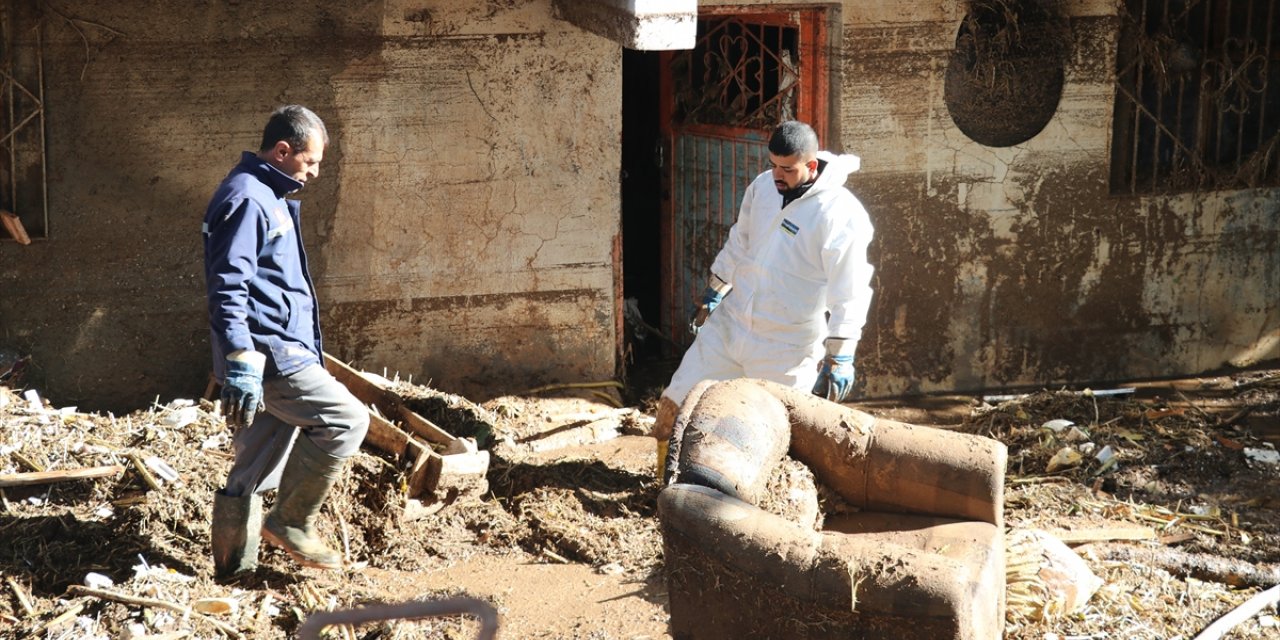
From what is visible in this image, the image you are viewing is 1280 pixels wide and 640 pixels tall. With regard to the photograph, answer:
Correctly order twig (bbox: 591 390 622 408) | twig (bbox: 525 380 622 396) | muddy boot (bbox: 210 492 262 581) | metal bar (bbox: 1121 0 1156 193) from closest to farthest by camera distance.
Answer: muddy boot (bbox: 210 492 262 581), twig (bbox: 525 380 622 396), twig (bbox: 591 390 622 408), metal bar (bbox: 1121 0 1156 193)

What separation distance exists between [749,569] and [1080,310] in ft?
17.6

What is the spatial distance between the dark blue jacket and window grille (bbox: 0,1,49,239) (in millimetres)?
2513

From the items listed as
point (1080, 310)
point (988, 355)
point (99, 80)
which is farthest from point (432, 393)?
point (1080, 310)

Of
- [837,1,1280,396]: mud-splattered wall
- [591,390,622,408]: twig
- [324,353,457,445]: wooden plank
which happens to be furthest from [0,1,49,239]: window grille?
[837,1,1280,396]: mud-splattered wall

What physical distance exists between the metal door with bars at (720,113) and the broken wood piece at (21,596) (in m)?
4.87

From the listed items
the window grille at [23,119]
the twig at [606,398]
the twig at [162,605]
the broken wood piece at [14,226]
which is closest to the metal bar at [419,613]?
the twig at [162,605]

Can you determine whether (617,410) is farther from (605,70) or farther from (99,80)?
(99,80)

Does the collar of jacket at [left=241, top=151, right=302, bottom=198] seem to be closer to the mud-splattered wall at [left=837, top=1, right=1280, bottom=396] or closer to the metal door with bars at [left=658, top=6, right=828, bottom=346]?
the metal door with bars at [left=658, top=6, right=828, bottom=346]

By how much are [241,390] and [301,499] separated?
2.30 ft

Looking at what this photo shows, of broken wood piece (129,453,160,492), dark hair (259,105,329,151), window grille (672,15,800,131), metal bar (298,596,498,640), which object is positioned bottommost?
broken wood piece (129,453,160,492)

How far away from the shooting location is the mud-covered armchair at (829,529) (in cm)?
434

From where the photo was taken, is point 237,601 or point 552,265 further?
point 552,265

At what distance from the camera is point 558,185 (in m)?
8.06

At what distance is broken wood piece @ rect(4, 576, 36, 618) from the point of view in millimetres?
5121
